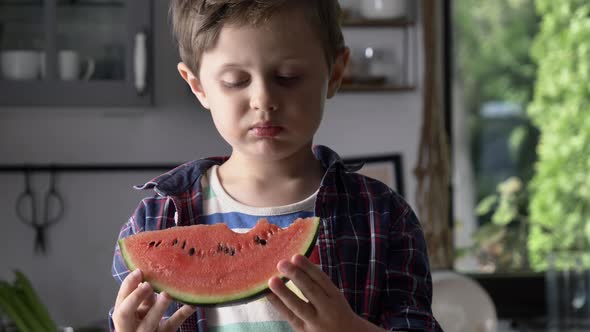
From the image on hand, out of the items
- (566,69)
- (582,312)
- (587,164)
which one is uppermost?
(566,69)

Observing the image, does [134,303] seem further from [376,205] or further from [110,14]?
[110,14]

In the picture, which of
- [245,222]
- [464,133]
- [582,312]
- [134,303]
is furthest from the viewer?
[464,133]

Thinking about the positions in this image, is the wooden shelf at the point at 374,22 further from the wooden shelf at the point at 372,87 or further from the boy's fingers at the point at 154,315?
the boy's fingers at the point at 154,315

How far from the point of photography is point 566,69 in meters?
3.31

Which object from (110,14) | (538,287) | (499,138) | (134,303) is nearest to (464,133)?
(499,138)

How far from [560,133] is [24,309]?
207 centimetres

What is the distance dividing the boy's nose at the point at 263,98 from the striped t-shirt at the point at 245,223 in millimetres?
141

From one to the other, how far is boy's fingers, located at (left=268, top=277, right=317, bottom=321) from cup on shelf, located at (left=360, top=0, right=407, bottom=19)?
2.13 meters

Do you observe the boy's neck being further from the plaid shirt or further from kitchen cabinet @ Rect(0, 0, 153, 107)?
kitchen cabinet @ Rect(0, 0, 153, 107)

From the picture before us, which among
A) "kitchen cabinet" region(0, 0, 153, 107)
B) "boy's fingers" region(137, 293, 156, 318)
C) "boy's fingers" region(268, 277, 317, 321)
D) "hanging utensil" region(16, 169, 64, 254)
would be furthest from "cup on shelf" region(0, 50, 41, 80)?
"boy's fingers" region(268, 277, 317, 321)

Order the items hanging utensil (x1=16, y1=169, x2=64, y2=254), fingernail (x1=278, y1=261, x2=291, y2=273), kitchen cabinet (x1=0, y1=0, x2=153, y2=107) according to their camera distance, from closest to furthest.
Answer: fingernail (x1=278, y1=261, x2=291, y2=273), kitchen cabinet (x1=0, y1=0, x2=153, y2=107), hanging utensil (x1=16, y1=169, x2=64, y2=254)

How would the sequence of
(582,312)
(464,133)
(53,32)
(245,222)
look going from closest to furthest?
(245,222) → (53,32) → (582,312) → (464,133)

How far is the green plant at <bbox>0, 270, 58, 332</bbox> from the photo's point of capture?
2.38m

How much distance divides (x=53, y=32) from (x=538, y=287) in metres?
1.94
